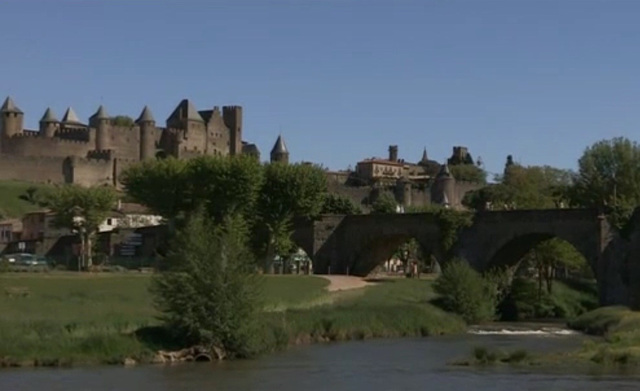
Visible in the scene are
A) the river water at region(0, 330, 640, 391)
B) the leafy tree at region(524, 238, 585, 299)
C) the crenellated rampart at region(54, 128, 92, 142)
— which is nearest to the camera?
the river water at region(0, 330, 640, 391)

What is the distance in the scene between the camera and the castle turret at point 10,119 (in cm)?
14088

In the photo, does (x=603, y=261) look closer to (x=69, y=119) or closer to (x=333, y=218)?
(x=333, y=218)

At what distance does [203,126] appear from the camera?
155 m

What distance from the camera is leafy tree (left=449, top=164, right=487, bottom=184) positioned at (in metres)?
179

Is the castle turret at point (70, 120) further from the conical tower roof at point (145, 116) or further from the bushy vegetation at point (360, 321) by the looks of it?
the bushy vegetation at point (360, 321)

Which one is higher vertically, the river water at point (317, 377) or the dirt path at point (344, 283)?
the dirt path at point (344, 283)

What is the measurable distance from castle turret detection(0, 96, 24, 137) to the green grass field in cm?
1524

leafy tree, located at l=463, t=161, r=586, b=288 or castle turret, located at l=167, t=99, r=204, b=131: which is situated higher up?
castle turret, located at l=167, t=99, r=204, b=131

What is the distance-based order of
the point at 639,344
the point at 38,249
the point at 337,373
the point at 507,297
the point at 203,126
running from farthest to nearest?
1. the point at 203,126
2. the point at 38,249
3. the point at 507,297
4. the point at 639,344
5. the point at 337,373

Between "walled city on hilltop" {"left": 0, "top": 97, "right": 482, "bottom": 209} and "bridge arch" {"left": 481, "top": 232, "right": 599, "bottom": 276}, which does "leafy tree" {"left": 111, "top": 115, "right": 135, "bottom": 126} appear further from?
"bridge arch" {"left": 481, "top": 232, "right": 599, "bottom": 276}

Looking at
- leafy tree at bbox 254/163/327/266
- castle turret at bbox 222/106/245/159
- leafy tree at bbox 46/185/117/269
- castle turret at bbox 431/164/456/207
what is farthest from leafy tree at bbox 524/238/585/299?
castle turret at bbox 222/106/245/159

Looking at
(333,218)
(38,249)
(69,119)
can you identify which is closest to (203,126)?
(69,119)

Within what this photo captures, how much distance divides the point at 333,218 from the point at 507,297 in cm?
1594

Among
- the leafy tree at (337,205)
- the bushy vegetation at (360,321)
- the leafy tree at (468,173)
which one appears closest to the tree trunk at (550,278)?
the bushy vegetation at (360,321)
